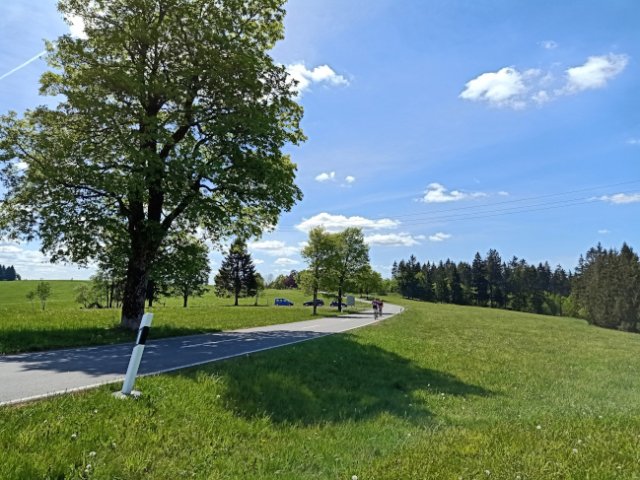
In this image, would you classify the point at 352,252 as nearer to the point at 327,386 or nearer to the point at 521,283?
the point at 327,386

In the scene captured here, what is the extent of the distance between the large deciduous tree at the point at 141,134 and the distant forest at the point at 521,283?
289 feet

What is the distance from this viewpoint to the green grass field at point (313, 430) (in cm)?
459

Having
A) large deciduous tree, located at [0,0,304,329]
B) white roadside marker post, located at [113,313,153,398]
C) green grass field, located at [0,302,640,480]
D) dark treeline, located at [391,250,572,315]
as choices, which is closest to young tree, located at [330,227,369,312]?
large deciduous tree, located at [0,0,304,329]

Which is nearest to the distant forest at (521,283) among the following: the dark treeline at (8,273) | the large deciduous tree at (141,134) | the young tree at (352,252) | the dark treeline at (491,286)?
the dark treeline at (491,286)

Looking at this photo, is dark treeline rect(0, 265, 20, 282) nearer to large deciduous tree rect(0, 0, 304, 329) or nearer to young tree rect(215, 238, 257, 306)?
young tree rect(215, 238, 257, 306)

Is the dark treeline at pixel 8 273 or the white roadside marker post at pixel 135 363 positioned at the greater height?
the dark treeline at pixel 8 273

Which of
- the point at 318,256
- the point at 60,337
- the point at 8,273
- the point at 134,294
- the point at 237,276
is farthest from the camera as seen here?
the point at 8,273

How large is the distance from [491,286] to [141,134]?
13798 cm

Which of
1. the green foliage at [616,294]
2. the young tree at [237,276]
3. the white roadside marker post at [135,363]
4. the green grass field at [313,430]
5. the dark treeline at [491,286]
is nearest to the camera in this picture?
the green grass field at [313,430]

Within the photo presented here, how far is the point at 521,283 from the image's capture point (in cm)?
13738

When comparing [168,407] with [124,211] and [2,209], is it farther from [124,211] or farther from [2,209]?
[2,209]

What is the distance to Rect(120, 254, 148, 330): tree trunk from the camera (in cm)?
1747

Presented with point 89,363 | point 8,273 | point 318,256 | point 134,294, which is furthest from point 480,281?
point 8,273

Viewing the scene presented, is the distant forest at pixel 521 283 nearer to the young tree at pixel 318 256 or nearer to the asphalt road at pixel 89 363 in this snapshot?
the young tree at pixel 318 256
